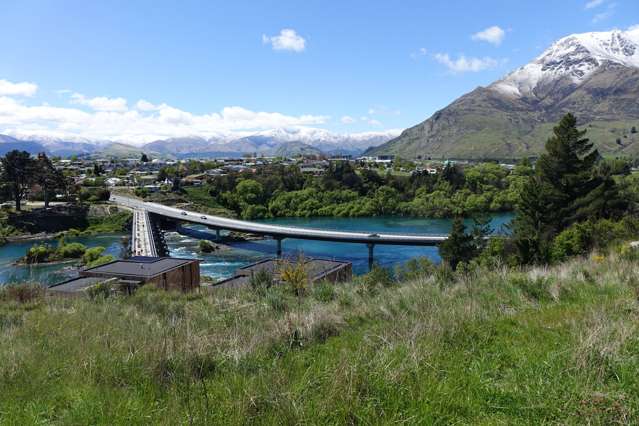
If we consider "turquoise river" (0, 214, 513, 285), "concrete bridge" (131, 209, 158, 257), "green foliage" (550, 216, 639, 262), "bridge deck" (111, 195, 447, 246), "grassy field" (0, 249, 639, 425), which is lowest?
"turquoise river" (0, 214, 513, 285)

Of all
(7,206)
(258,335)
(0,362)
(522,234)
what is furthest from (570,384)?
(7,206)

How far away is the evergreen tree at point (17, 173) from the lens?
2427 inches

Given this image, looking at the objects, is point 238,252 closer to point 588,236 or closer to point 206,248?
point 206,248

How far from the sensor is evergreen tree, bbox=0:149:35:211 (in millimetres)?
61656

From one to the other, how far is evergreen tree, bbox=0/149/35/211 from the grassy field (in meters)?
68.7

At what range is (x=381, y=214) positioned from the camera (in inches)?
3091

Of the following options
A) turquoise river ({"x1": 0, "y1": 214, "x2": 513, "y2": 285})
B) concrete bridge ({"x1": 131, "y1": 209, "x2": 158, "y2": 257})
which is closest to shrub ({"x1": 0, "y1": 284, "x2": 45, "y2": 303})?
turquoise river ({"x1": 0, "y1": 214, "x2": 513, "y2": 285})

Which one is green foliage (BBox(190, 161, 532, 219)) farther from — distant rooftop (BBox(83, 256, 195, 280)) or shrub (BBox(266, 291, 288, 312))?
shrub (BBox(266, 291, 288, 312))

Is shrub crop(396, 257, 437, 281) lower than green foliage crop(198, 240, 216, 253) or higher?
higher

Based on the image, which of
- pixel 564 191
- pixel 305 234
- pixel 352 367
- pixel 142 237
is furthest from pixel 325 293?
pixel 305 234

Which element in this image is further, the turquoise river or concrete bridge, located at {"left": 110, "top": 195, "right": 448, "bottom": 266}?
concrete bridge, located at {"left": 110, "top": 195, "right": 448, "bottom": 266}

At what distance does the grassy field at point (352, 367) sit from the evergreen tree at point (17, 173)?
6866 cm

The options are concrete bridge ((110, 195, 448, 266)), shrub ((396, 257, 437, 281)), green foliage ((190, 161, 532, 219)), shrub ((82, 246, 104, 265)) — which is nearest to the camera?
shrub ((396, 257, 437, 281))

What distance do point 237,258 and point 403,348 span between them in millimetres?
42463
